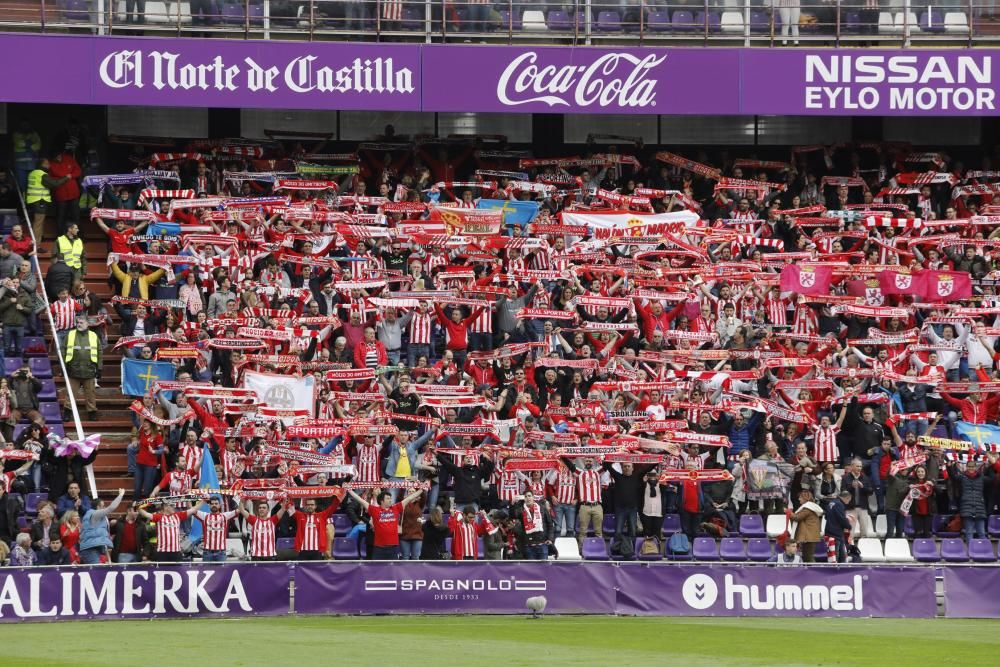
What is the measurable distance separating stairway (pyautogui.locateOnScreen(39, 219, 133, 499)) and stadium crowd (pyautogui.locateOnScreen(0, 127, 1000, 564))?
42 centimetres

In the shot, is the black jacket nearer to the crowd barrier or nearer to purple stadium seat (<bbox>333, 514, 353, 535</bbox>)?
purple stadium seat (<bbox>333, 514, 353, 535</bbox>)

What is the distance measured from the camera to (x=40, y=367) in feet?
96.6

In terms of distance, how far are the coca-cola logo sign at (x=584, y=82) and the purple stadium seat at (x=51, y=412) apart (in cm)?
1139

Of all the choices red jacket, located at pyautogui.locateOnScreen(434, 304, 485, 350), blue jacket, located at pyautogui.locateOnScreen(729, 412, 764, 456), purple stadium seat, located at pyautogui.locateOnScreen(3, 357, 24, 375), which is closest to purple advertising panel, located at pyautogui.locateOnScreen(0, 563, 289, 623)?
purple stadium seat, located at pyautogui.locateOnScreen(3, 357, 24, 375)

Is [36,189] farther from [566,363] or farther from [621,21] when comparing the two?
[621,21]

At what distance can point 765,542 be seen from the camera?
27594mm

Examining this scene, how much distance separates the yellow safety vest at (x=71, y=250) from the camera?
30375 millimetres

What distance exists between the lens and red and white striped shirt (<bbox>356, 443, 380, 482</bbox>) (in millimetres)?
27062

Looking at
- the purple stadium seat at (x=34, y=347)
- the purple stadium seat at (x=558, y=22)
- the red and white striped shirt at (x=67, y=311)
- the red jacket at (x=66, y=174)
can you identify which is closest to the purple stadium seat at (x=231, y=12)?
the red jacket at (x=66, y=174)

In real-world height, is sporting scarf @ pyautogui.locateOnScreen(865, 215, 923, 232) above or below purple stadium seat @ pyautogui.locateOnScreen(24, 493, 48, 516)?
above

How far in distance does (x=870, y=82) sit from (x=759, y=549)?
12.2 meters

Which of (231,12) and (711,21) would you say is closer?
(231,12)

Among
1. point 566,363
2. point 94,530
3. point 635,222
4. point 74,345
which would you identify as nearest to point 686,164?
A: point 635,222

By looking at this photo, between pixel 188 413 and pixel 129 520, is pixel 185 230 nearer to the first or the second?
pixel 188 413
